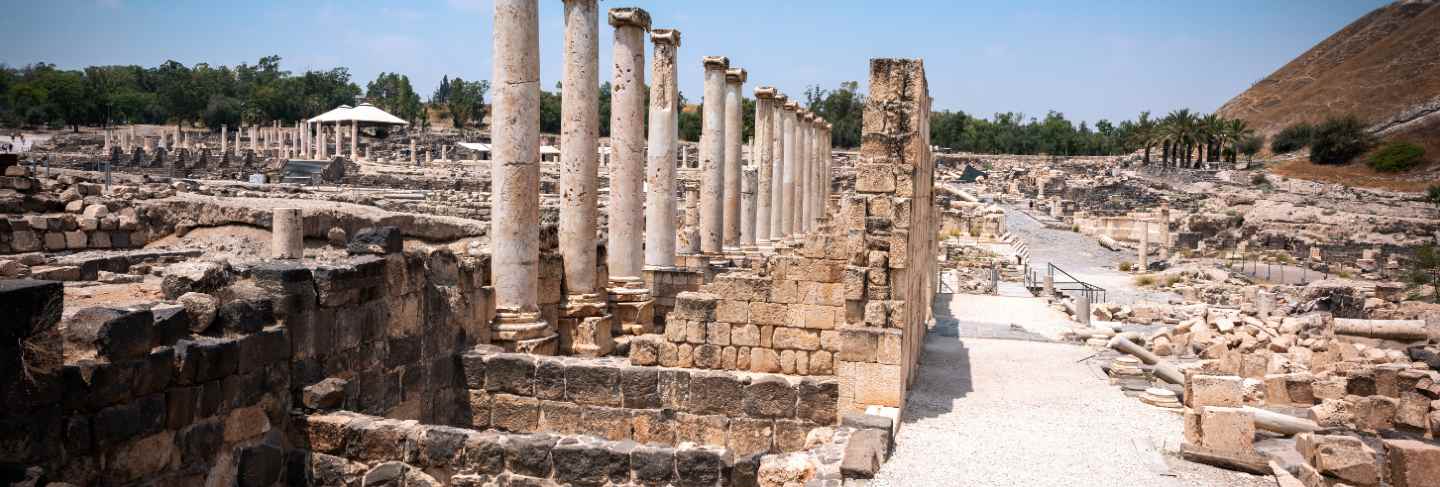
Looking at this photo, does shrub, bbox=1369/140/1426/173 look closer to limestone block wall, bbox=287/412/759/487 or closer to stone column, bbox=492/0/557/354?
stone column, bbox=492/0/557/354

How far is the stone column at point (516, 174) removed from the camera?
33.9ft

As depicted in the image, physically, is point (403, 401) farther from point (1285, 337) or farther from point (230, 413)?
point (1285, 337)

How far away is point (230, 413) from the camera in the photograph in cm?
639

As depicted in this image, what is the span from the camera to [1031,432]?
31.6 ft

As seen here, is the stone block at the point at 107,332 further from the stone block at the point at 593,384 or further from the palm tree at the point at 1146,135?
the palm tree at the point at 1146,135

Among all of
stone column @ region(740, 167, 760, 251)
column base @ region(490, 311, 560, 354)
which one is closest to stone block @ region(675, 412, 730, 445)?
column base @ region(490, 311, 560, 354)

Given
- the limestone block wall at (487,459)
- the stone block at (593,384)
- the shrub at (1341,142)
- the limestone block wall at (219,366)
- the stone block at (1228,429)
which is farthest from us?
the shrub at (1341,142)

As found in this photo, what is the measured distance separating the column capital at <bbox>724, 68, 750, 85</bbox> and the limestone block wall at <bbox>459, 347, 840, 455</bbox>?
12604mm

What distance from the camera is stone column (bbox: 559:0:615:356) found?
11766 millimetres

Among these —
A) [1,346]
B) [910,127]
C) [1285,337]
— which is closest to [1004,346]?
[1285,337]

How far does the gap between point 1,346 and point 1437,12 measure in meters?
125

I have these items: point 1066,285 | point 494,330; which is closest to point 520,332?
point 494,330

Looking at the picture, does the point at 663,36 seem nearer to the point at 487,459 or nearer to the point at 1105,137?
the point at 487,459

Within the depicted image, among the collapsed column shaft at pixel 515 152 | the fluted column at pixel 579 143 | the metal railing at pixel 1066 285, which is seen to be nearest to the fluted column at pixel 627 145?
the fluted column at pixel 579 143
